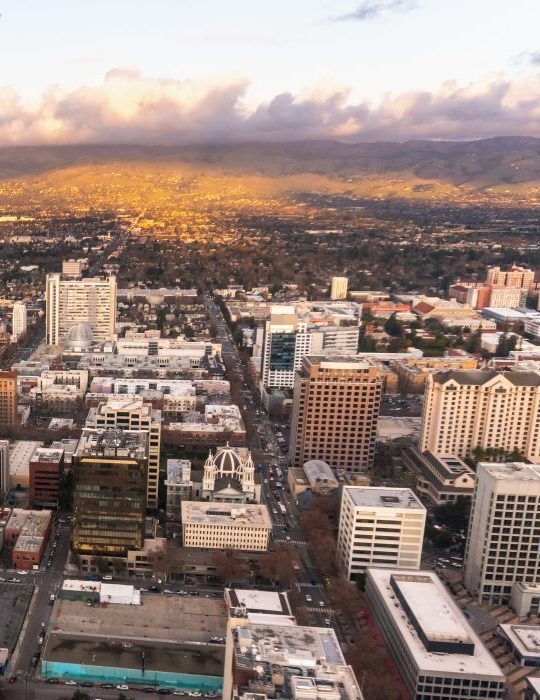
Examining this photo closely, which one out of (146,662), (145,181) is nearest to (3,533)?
(146,662)

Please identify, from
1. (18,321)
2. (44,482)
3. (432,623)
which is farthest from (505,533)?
(18,321)

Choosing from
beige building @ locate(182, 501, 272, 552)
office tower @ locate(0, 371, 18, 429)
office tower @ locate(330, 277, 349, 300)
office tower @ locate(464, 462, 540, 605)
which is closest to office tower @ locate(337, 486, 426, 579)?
office tower @ locate(464, 462, 540, 605)

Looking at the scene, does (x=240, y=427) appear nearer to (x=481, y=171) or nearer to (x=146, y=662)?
(x=146, y=662)

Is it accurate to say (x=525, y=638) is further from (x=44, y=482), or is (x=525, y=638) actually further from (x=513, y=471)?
(x=44, y=482)

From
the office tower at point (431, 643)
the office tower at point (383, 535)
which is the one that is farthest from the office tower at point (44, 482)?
the office tower at point (431, 643)

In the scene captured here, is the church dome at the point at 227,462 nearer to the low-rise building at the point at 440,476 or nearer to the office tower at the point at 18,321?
the low-rise building at the point at 440,476

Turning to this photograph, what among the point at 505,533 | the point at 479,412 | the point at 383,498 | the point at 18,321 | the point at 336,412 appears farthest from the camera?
the point at 18,321

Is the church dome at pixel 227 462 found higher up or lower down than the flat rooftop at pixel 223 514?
higher up
